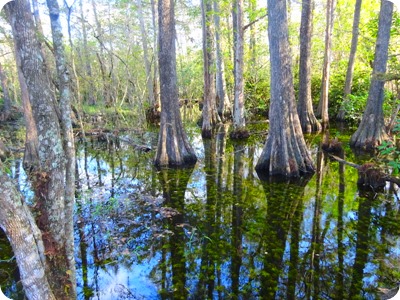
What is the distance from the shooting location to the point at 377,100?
895 centimetres

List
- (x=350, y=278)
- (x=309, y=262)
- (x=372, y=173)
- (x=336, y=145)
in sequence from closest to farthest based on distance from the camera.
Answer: (x=350, y=278)
(x=309, y=262)
(x=372, y=173)
(x=336, y=145)

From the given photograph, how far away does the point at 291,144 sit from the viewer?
698 cm

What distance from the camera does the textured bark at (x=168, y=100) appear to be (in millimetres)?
7789

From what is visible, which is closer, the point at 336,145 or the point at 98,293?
the point at 98,293

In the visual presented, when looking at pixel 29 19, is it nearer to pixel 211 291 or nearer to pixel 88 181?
pixel 211 291

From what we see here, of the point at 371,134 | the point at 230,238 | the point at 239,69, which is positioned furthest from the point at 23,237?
the point at 371,134

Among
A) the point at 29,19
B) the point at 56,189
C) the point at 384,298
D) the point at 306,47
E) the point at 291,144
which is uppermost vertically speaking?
the point at 306,47

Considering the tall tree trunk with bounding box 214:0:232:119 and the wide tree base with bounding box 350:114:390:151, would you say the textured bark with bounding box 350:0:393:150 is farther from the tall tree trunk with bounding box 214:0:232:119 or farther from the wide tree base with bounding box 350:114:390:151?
the tall tree trunk with bounding box 214:0:232:119

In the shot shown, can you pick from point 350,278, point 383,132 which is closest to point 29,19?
point 350,278

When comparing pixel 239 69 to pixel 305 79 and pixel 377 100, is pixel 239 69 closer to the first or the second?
pixel 305 79

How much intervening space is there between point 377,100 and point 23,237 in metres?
9.87

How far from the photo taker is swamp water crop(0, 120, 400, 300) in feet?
10.9

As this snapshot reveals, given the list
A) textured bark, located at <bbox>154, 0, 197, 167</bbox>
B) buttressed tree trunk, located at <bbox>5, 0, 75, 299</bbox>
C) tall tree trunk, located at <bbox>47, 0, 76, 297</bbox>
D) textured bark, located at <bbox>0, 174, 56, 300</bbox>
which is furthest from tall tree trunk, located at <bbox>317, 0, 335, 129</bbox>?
textured bark, located at <bbox>0, 174, 56, 300</bbox>

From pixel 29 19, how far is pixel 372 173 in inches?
250
